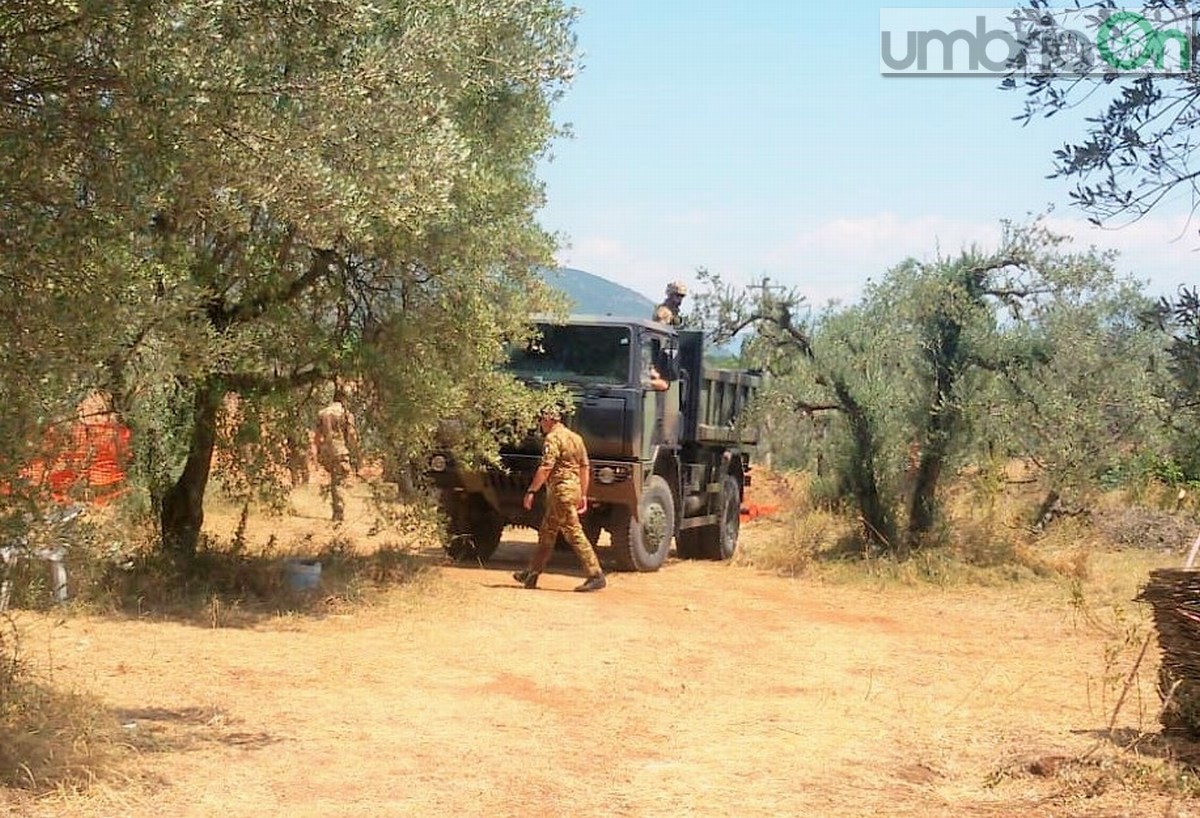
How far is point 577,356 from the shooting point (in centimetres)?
1381

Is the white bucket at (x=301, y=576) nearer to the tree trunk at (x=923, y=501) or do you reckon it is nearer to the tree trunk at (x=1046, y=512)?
the tree trunk at (x=923, y=501)

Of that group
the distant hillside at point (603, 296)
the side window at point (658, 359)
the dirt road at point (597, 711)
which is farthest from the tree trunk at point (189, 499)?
the distant hillside at point (603, 296)

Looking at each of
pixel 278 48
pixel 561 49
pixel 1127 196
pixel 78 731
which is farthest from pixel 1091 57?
pixel 561 49

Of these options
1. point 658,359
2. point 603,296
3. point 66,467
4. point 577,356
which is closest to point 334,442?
point 577,356

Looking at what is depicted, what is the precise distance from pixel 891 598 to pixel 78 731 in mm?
8909

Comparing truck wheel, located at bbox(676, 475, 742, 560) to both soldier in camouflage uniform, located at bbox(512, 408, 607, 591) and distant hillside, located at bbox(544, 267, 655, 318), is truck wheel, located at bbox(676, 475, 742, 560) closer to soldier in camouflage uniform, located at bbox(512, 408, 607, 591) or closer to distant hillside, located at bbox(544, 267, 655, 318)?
soldier in camouflage uniform, located at bbox(512, 408, 607, 591)

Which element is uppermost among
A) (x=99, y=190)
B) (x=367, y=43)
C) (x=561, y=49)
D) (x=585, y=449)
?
(x=561, y=49)

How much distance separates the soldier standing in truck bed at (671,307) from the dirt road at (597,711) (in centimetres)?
402

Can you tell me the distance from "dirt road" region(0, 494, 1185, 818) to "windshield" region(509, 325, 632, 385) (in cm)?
246

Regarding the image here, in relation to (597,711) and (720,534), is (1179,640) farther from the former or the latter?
(720,534)

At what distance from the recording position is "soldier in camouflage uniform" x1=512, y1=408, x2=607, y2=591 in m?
12.4

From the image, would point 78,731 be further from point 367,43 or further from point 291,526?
point 291,526

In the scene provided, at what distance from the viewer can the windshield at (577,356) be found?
44.7 feet

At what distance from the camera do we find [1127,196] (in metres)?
5.24
